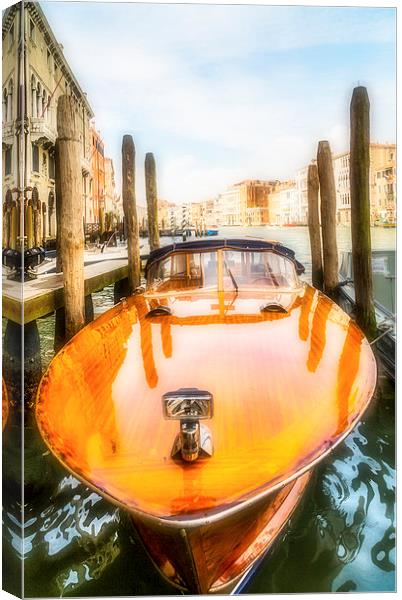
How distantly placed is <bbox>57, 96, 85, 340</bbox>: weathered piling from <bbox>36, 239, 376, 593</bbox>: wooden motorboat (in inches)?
6.4

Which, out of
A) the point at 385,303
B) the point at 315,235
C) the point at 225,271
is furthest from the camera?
the point at 315,235

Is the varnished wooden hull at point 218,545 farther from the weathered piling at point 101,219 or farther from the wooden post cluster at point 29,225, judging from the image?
the weathered piling at point 101,219

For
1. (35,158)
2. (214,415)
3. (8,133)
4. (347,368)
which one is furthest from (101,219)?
→ (347,368)

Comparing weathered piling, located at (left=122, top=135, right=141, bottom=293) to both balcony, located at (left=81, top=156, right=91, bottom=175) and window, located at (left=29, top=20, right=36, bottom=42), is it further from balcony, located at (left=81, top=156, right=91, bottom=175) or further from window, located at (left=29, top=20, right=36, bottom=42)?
window, located at (left=29, top=20, right=36, bottom=42)

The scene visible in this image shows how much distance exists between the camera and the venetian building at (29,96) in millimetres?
2654

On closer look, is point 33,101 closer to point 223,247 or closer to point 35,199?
point 35,199

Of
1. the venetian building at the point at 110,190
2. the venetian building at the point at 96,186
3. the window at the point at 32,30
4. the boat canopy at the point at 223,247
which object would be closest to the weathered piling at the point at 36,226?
the venetian building at the point at 96,186

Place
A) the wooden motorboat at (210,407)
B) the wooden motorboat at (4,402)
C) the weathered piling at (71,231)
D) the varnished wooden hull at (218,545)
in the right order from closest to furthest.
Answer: the wooden motorboat at (210,407) → the varnished wooden hull at (218,545) → the wooden motorboat at (4,402) → the weathered piling at (71,231)

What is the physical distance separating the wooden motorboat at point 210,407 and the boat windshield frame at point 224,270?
1 cm

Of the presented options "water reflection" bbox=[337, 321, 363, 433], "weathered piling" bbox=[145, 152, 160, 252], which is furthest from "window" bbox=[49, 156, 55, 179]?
"water reflection" bbox=[337, 321, 363, 433]

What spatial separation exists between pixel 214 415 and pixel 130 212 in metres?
1.51

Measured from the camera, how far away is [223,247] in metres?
3.08

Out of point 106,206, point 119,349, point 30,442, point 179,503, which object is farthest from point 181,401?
point 106,206

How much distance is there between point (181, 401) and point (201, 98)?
5.93ft
